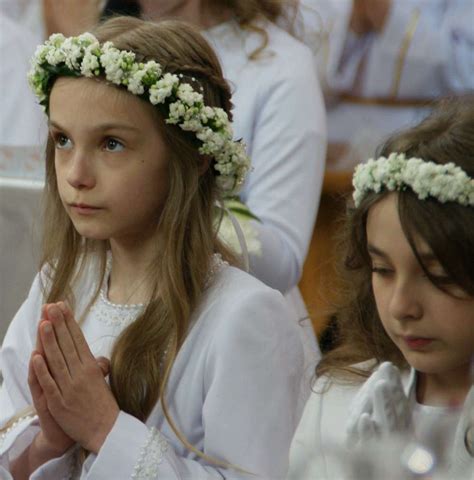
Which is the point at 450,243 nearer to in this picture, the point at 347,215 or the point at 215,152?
the point at 347,215

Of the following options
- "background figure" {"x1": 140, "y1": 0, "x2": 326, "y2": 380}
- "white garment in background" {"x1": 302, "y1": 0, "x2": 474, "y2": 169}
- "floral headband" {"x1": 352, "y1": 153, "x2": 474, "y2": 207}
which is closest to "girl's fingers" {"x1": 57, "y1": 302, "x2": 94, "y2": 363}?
"floral headband" {"x1": 352, "y1": 153, "x2": 474, "y2": 207}

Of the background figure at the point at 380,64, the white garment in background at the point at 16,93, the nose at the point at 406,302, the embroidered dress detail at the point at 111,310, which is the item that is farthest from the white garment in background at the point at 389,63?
the nose at the point at 406,302

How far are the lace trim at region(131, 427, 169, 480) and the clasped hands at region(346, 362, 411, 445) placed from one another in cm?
40

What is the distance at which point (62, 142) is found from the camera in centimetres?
268

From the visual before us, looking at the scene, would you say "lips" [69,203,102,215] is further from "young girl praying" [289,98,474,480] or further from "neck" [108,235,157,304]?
"young girl praying" [289,98,474,480]

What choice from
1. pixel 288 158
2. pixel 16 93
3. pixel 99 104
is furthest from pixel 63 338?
pixel 16 93

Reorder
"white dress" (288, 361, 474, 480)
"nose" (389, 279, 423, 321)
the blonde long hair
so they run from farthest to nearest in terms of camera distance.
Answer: the blonde long hair, "nose" (389, 279, 423, 321), "white dress" (288, 361, 474, 480)

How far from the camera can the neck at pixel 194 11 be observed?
3840mm

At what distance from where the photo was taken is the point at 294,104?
368 cm

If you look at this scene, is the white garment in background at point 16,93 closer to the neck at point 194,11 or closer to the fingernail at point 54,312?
the neck at point 194,11

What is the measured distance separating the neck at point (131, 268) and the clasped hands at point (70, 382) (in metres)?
0.24

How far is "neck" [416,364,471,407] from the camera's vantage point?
7.29 ft

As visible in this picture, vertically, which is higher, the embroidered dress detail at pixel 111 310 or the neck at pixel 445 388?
the neck at pixel 445 388

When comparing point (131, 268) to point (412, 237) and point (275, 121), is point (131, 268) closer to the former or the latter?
point (412, 237)
